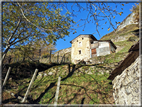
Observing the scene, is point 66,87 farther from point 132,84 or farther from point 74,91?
point 132,84

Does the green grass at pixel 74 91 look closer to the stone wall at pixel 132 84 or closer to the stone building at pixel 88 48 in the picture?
the stone wall at pixel 132 84

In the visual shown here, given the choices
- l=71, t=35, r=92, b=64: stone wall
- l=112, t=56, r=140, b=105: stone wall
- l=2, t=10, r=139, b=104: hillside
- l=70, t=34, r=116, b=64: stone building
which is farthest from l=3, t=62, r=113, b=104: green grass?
l=71, t=35, r=92, b=64: stone wall

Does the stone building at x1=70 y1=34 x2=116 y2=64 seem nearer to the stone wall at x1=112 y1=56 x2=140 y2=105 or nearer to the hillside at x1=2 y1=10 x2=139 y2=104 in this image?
the hillside at x1=2 y1=10 x2=139 y2=104

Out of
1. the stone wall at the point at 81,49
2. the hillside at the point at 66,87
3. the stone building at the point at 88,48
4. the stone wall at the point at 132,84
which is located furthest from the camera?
the stone wall at the point at 81,49

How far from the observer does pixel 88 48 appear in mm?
23906

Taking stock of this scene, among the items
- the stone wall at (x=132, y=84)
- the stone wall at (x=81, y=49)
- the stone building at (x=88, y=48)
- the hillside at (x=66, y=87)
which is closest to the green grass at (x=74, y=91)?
the hillside at (x=66, y=87)

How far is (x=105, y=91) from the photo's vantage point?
6.52m

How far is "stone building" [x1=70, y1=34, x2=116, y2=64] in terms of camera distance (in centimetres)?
2103

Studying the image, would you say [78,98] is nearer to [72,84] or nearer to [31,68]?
[72,84]

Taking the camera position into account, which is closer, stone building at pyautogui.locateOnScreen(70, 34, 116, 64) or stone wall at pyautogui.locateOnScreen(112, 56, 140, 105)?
stone wall at pyautogui.locateOnScreen(112, 56, 140, 105)

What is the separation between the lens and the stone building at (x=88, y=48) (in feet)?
69.0

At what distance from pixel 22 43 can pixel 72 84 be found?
7.13 m

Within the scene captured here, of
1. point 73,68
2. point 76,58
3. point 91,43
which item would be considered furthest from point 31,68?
point 91,43

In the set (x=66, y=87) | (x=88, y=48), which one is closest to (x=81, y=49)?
(x=88, y=48)
